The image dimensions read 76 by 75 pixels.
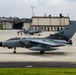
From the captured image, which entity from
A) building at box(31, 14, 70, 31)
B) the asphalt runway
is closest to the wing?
the asphalt runway

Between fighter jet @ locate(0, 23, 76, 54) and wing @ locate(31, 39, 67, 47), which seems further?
fighter jet @ locate(0, 23, 76, 54)

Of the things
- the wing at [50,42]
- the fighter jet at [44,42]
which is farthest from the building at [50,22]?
the wing at [50,42]

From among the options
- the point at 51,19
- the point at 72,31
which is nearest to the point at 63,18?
the point at 51,19

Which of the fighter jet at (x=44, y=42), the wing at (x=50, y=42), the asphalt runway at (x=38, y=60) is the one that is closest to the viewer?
the asphalt runway at (x=38, y=60)

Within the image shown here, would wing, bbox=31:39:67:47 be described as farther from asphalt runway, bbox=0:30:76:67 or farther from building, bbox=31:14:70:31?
building, bbox=31:14:70:31

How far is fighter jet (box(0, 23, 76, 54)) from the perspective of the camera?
2911 cm

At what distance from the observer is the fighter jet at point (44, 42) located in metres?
29.1

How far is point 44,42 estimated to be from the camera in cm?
2939

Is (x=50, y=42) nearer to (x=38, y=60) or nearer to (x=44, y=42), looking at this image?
(x=44, y=42)

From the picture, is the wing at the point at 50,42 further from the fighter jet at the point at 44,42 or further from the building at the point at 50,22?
the building at the point at 50,22

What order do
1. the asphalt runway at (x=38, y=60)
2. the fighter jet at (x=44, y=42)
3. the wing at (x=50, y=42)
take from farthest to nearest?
the fighter jet at (x=44, y=42) < the wing at (x=50, y=42) < the asphalt runway at (x=38, y=60)

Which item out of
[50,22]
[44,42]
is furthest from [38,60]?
[50,22]

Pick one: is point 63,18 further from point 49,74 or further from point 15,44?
point 49,74

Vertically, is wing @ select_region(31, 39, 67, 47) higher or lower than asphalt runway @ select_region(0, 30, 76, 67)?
higher
